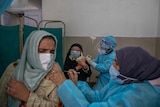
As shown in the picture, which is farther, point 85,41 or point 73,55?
point 85,41

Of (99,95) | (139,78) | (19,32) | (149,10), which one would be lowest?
(99,95)

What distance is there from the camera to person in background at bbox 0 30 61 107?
3.90ft

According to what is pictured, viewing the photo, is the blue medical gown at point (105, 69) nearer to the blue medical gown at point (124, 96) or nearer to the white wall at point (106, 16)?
the white wall at point (106, 16)

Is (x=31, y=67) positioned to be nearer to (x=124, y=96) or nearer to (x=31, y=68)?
(x=31, y=68)

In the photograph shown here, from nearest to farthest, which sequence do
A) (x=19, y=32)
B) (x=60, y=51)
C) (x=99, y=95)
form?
1. (x=99, y=95)
2. (x=19, y=32)
3. (x=60, y=51)

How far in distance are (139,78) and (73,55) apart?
191 centimetres

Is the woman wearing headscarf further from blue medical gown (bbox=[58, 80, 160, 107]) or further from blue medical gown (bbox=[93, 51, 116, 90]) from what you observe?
blue medical gown (bbox=[93, 51, 116, 90])

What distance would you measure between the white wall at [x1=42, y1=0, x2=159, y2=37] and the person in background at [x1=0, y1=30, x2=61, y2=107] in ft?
8.67

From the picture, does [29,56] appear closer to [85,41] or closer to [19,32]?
[19,32]

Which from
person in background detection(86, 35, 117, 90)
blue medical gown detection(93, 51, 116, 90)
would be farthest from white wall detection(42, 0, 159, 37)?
blue medical gown detection(93, 51, 116, 90)

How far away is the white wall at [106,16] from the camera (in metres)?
3.84

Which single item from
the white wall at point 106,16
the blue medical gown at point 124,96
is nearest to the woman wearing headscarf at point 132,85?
the blue medical gown at point 124,96

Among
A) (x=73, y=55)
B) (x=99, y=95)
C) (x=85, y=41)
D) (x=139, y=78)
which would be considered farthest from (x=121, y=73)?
(x=85, y=41)

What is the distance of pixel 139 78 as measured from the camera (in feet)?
3.76
